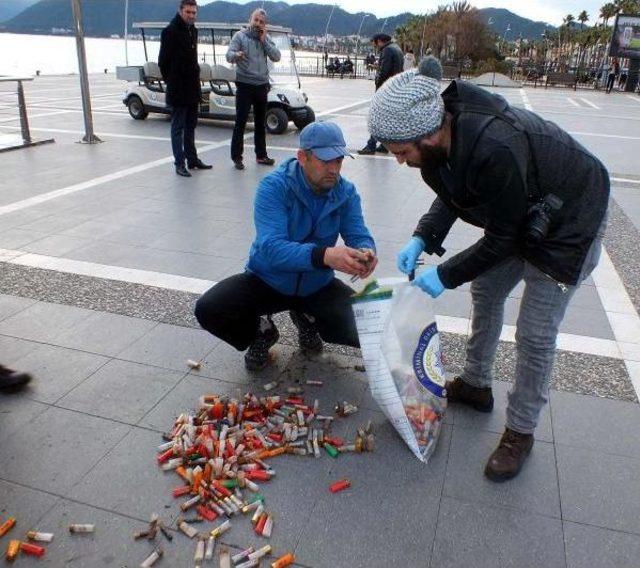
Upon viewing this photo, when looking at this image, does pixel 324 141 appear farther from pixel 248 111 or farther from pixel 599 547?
pixel 248 111

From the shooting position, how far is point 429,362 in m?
2.49

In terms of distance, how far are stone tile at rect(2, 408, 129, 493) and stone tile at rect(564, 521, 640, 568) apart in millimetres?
1935

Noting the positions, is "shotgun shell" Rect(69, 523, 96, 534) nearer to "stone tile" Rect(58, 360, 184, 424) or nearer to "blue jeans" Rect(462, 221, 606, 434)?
"stone tile" Rect(58, 360, 184, 424)

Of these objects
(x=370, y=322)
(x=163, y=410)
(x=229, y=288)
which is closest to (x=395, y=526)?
(x=370, y=322)

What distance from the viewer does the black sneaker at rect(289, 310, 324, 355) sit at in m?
3.28

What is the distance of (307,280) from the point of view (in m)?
3.01

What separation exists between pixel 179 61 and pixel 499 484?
6.72 m

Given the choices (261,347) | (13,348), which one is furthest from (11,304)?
(261,347)

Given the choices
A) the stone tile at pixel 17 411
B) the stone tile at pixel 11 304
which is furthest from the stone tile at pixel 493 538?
the stone tile at pixel 11 304

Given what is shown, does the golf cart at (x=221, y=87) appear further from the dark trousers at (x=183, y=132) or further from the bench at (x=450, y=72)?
the bench at (x=450, y=72)

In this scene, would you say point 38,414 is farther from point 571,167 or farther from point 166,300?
point 571,167

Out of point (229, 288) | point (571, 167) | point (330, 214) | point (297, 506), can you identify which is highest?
point (571, 167)

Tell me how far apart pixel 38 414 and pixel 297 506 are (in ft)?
4.51

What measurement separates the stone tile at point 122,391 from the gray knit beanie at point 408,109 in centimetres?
179
